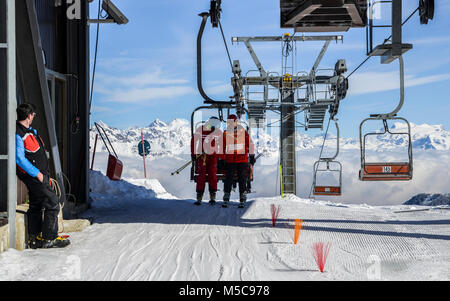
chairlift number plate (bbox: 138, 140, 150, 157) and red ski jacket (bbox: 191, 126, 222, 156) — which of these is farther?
chairlift number plate (bbox: 138, 140, 150, 157)

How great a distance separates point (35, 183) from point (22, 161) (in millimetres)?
339

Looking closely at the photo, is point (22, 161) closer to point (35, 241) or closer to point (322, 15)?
point (35, 241)

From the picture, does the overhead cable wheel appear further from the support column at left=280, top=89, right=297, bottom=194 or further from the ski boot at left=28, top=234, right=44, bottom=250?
the support column at left=280, top=89, right=297, bottom=194

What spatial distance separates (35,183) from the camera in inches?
259

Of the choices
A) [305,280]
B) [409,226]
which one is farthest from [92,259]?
[409,226]

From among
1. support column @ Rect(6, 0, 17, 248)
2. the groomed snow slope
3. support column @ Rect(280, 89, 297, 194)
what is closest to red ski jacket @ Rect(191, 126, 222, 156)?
the groomed snow slope

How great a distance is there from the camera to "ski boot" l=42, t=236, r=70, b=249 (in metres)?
6.77

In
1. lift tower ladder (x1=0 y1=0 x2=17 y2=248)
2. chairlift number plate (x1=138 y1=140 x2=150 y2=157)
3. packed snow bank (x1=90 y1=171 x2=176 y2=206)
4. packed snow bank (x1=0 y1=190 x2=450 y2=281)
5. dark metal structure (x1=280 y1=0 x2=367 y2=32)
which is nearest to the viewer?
packed snow bank (x1=0 y1=190 x2=450 y2=281)

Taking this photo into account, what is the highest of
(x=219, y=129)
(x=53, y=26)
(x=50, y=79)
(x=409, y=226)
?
(x=53, y=26)

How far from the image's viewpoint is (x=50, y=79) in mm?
9914

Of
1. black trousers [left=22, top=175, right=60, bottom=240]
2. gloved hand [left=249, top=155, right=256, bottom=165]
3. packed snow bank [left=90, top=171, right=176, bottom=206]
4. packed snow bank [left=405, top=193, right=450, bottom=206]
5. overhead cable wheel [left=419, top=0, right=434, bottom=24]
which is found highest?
overhead cable wheel [left=419, top=0, right=434, bottom=24]
